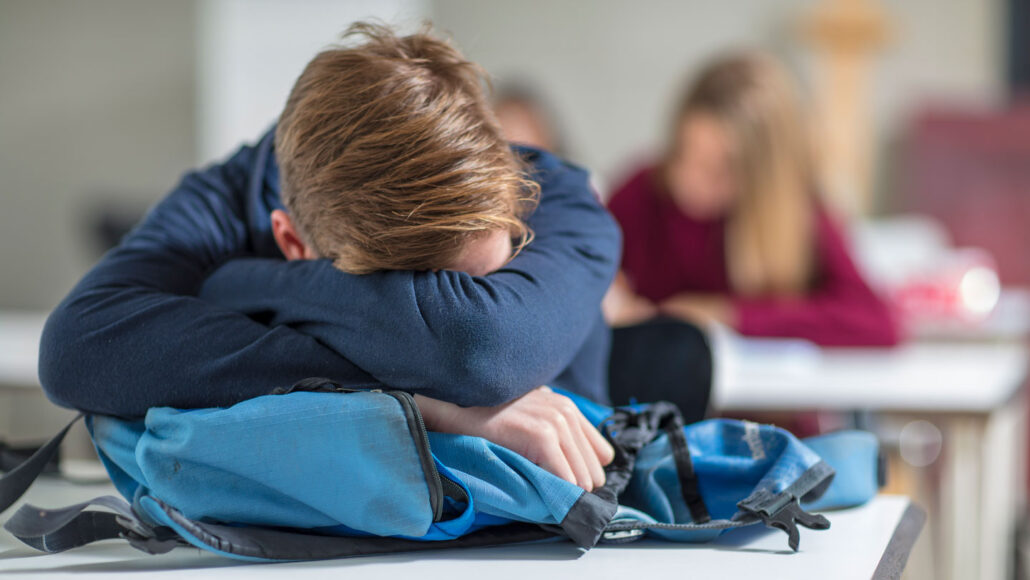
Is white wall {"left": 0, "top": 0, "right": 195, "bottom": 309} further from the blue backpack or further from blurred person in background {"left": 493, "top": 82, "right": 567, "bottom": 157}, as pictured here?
the blue backpack

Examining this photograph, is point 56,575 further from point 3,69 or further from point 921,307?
point 3,69

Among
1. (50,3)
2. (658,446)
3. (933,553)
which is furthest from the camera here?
(50,3)

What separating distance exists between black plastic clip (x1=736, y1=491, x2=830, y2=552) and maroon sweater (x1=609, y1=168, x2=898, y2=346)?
1112 millimetres

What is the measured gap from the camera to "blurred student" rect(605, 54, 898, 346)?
1698 mm

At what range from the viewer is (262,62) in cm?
375

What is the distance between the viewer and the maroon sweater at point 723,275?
1.68 meters

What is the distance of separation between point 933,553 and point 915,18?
2.28m

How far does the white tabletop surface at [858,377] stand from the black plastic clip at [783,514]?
0.48 metres

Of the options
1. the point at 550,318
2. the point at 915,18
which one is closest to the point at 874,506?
the point at 550,318

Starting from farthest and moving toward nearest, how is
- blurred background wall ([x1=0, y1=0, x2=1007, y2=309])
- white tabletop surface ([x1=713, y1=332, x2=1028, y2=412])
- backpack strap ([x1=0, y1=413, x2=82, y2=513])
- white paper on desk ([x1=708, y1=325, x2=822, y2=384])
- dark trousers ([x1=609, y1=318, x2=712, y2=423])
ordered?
1. blurred background wall ([x1=0, y1=0, x2=1007, y2=309])
2. white paper on desk ([x1=708, y1=325, x2=822, y2=384])
3. white tabletop surface ([x1=713, y1=332, x2=1028, y2=412])
4. dark trousers ([x1=609, y1=318, x2=712, y2=423])
5. backpack strap ([x1=0, y1=413, x2=82, y2=513])

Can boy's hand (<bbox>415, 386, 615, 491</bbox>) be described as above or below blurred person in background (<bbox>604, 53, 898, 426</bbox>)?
above

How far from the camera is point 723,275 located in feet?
6.24

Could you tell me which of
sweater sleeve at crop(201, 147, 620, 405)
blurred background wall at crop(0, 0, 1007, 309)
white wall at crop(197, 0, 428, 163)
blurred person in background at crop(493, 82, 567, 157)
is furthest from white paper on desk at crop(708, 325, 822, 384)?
white wall at crop(197, 0, 428, 163)

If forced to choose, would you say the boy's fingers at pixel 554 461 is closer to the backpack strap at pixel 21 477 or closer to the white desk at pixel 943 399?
the backpack strap at pixel 21 477
